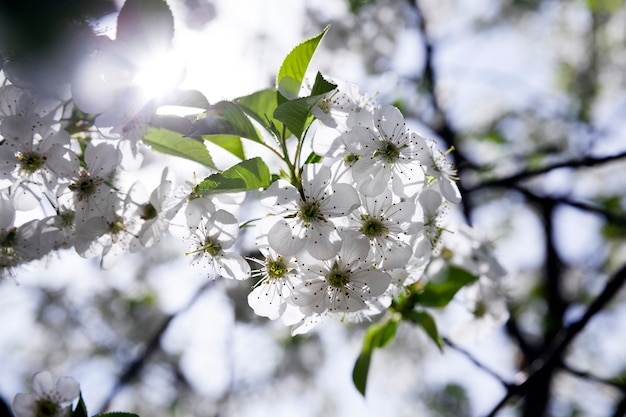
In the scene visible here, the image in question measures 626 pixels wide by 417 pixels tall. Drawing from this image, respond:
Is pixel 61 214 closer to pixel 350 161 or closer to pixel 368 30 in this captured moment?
pixel 350 161

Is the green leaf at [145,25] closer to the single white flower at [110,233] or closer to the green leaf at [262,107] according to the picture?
the green leaf at [262,107]

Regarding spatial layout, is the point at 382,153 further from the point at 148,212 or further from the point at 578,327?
the point at 578,327

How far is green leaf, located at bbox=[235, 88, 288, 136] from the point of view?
4.41 ft

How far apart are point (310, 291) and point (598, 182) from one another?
7.24 m

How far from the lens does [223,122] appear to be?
1285mm

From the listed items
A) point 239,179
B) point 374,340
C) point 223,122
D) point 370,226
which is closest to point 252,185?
point 239,179

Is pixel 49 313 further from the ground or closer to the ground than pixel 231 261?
closer to the ground

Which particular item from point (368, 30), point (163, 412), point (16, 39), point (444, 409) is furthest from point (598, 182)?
point (16, 39)

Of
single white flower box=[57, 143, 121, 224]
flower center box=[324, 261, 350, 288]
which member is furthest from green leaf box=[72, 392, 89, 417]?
flower center box=[324, 261, 350, 288]

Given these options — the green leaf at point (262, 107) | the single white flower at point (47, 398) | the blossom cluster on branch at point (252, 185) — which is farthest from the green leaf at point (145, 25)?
the single white flower at point (47, 398)

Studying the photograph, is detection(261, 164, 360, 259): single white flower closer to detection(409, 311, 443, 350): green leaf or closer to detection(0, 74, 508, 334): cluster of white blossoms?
detection(0, 74, 508, 334): cluster of white blossoms

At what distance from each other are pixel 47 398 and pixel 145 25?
3.54ft

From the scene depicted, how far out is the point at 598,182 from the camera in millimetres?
7301

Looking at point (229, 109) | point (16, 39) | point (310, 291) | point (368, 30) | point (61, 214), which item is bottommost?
point (368, 30)
